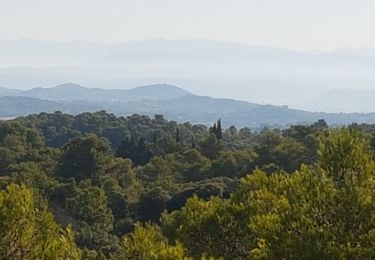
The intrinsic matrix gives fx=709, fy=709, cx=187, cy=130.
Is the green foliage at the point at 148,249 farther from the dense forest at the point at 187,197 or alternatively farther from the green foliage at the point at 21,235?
the green foliage at the point at 21,235

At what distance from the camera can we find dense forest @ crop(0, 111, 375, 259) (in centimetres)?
1220

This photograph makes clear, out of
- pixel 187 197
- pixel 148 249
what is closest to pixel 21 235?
pixel 148 249

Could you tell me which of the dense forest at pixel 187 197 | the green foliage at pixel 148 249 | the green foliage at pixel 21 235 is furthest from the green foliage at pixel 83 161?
the green foliage at pixel 21 235

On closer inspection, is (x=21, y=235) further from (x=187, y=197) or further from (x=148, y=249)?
(x=187, y=197)

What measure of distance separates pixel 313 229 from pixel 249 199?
3.81 meters

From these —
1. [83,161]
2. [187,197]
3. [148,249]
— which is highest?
[148,249]

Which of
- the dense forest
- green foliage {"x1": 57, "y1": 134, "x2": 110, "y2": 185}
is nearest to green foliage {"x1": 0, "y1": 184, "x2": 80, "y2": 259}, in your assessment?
the dense forest

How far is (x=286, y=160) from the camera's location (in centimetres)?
4434

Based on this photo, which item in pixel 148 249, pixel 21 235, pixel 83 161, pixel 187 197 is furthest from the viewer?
pixel 83 161

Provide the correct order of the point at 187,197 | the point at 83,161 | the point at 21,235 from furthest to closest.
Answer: the point at 83,161
the point at 187,197
the point at 21,235

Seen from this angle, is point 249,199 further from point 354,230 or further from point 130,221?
point 130,221

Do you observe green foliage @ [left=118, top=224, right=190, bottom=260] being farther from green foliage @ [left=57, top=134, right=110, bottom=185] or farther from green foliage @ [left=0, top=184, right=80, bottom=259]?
green foliage @ [left=57, top=134, right=110, bottom=185]

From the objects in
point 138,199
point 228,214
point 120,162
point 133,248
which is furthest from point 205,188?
point 133,248

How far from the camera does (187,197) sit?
37.2m
